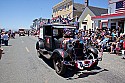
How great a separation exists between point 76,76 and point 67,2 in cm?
3731

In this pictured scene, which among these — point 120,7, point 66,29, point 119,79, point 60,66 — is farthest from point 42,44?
point 120,7

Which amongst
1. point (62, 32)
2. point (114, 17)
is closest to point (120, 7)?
point (114, 17)

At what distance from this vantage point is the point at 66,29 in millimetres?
8984

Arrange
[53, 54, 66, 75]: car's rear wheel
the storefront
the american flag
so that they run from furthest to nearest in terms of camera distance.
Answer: the american flag, the storefront, [53, 54, 66, 75]: car's rear wheel

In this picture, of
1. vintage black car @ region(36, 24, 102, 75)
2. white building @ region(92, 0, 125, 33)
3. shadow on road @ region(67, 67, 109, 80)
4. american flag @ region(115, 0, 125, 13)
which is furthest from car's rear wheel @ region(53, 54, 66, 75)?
american flag @ region(115, 0, 125, 13)

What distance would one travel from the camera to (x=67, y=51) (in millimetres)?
7273

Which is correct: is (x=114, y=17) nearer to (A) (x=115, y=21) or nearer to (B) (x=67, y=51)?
(A) (x=115, y=21)

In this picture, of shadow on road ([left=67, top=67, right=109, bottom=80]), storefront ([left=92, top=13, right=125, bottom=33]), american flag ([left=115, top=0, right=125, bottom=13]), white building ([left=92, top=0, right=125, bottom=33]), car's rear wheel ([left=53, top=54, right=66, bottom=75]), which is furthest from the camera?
american flag ([left=115, top=0, right=125, bottom=13])

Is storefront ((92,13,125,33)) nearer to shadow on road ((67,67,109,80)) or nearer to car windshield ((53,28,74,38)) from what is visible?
car windshield ((53,28,74,38))

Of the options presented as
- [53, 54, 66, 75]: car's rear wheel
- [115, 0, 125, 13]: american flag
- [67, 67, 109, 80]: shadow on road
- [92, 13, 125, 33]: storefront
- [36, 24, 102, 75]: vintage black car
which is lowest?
[67, 67, 109, 80]: shadow on road

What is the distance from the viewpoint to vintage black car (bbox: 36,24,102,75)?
6978mm

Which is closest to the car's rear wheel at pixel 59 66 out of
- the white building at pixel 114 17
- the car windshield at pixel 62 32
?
the car windshield at pixel 62 32

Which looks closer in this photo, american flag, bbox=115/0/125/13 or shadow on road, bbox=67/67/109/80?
shadow on road, bbox=67/67/109/80

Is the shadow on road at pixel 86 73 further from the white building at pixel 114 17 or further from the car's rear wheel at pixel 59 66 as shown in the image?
the white building at pixel 114 17
